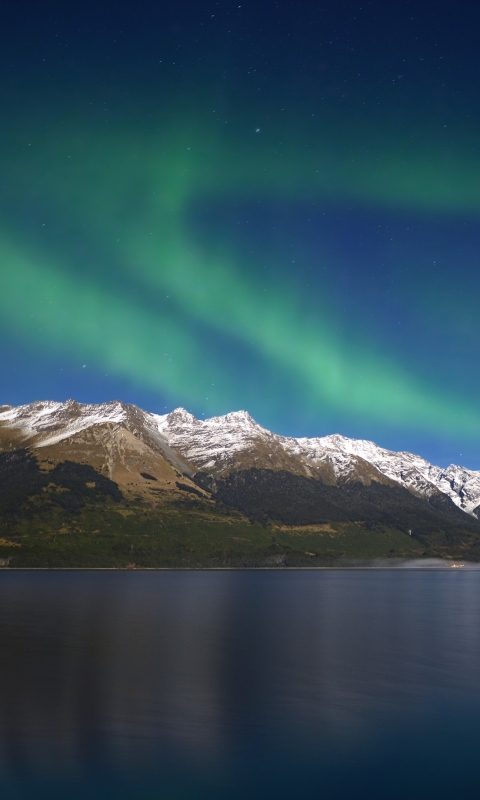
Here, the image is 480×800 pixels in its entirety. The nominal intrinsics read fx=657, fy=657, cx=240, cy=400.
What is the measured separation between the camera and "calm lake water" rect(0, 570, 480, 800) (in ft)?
146

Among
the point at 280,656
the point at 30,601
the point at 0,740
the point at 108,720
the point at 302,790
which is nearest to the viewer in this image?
the point at 302,790

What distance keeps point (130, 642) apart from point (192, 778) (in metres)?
67.5

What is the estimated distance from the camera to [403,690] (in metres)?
73.9

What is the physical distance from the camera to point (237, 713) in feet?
202

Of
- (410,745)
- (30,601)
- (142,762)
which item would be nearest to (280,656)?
(410,745)

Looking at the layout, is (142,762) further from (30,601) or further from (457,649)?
(30,601)

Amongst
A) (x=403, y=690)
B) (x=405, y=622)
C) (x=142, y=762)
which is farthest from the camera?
(x=405, y=622)

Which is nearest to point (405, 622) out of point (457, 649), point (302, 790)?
point (457, 649)

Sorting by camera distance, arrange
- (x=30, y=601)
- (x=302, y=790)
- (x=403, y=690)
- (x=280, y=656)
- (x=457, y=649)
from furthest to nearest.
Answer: (x=30, y=601)
(x=457, y=649)
(x=280, y=656)
(x=403, y=690)
(x=302, y=790)

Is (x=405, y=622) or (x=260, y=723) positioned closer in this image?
(x=260, y=723)

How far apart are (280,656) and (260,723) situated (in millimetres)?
38504

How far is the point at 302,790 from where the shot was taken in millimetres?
43406

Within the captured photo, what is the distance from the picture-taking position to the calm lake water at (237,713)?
146 ft

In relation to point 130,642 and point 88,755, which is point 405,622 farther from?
point 88,755
